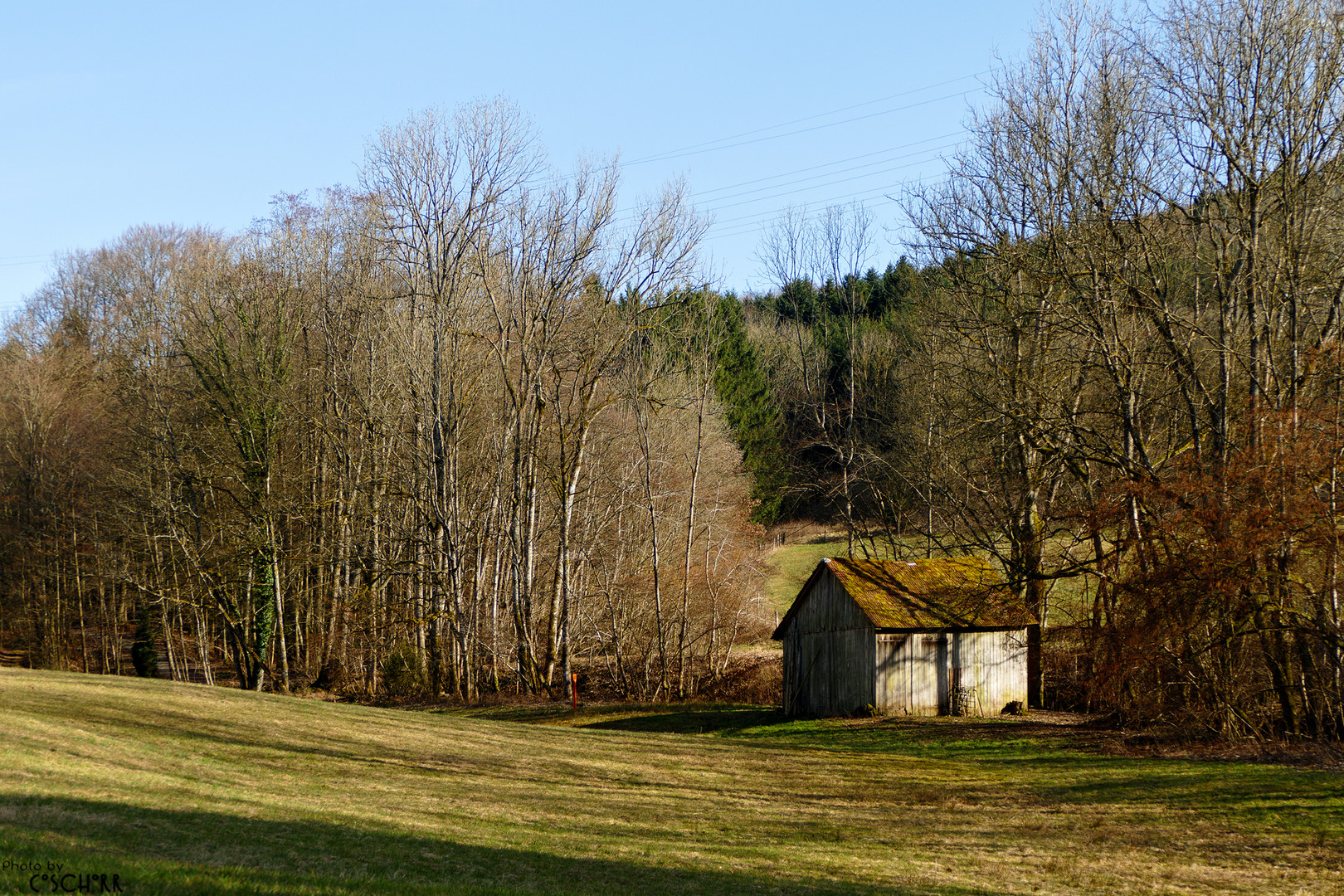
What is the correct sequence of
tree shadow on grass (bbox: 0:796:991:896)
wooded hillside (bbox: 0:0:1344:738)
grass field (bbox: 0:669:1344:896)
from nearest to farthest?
tree shadow on grass (bbox: 0:796:991:896) → grass field (bbox: 0:669:1344:896) → wooded hillside (bbox: 0:0:1344:738)

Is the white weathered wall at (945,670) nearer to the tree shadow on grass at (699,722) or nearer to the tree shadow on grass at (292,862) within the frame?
the tree shadow on grass at (699,722)

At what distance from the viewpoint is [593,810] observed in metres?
13.0

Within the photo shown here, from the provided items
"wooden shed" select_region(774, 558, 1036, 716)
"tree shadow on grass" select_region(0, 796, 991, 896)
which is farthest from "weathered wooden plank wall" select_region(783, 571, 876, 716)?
"tree shadow on grass" select_region(0, 796, 991, 896)

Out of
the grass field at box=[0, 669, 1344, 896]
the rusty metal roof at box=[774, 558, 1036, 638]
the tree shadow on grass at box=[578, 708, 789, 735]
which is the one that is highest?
the rusty metal roof at box=[774, 558, 1036, 638]

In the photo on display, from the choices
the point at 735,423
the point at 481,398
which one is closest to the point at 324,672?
the point at 481,398

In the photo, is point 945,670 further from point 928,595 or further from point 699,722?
point 699,722

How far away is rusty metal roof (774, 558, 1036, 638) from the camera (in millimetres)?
23250

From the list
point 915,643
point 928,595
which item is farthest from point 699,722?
point 928,595

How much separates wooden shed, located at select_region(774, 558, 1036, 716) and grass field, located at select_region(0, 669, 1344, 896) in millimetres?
2687

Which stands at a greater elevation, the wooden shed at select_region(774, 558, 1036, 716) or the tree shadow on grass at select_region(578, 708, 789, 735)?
the wooden shed at select_region(774, 558, 1036, 716)

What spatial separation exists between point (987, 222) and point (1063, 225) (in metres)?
2.67

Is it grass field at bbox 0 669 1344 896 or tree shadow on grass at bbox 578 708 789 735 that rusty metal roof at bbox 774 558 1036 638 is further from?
tree shadow on grass at bbox 578 708 789 735

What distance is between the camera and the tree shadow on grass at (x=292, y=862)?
6.70 meters

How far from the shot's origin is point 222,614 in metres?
32.1
